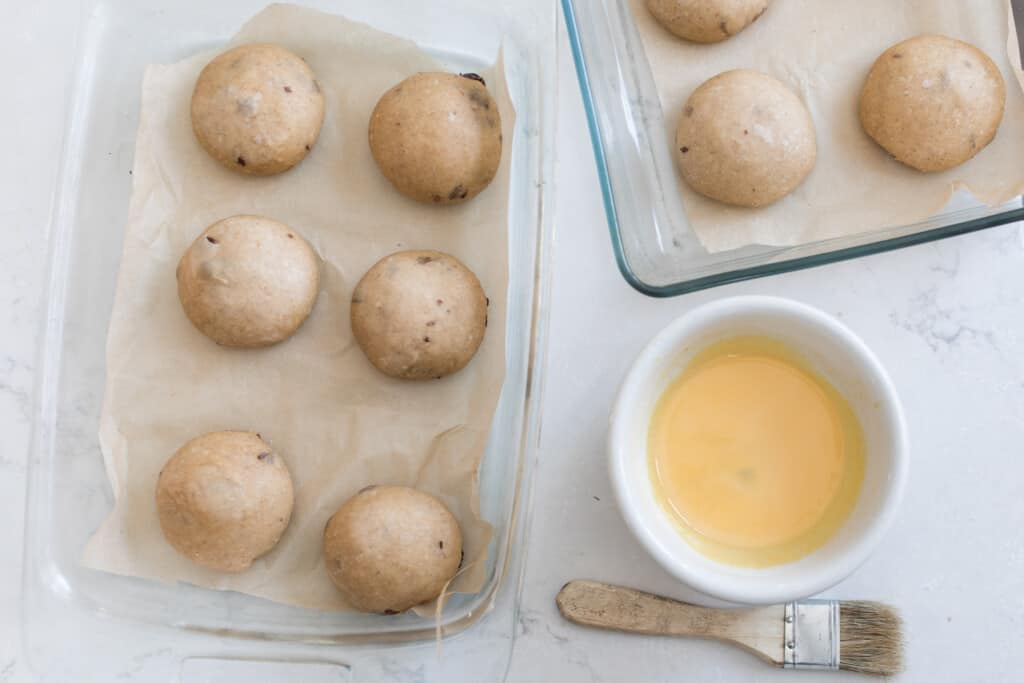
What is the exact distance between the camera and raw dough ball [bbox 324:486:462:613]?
100 cm

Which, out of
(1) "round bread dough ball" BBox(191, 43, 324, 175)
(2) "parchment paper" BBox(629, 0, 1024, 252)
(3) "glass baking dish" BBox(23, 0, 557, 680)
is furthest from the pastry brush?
(1) "round bread dough ball" BBox(191, 43, 324, 175)

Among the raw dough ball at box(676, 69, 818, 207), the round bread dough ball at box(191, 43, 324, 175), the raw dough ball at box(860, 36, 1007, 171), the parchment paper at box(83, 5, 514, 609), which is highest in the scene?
the raw dough ball at box(860, 36, 1007, 171)

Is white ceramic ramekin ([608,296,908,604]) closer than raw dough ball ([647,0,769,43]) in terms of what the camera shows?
Yes

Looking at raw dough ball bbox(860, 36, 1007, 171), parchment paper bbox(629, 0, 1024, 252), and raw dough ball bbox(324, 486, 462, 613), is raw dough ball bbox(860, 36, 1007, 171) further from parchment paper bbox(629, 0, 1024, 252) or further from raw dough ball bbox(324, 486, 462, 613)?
raw dough ball bbox(324, 486, 462, 613)

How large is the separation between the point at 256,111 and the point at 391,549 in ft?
1.60

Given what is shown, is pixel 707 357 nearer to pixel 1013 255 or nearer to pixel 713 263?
pixel 713 263

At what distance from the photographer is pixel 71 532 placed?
108 centimetres

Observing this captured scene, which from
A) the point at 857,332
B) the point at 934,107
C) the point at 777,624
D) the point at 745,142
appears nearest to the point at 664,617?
the point at 777,624

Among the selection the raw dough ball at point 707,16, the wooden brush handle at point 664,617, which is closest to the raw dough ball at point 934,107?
the raw dough ball at point 707,16

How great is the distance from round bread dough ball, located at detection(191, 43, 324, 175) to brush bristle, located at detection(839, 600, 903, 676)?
0.78 m

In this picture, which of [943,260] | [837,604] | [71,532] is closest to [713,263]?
[943,260]

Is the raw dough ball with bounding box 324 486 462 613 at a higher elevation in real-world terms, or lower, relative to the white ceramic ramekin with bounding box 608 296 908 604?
lower

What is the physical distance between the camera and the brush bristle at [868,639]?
1047mm

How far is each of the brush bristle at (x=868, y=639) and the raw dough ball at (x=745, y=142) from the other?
0.45m
